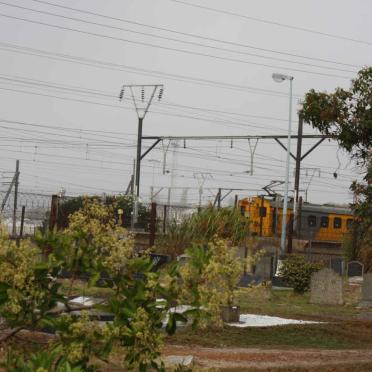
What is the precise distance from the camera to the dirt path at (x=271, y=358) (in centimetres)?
1188

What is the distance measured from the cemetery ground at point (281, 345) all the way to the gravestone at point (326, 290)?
91.6 inches

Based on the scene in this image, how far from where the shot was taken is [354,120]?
1389cm

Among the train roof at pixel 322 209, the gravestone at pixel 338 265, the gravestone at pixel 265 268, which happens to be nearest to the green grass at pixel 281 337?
the gravestone at pixel 265 268

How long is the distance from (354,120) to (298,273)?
12763mm

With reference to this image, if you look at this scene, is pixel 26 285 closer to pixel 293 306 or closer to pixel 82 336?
pixel 82 336

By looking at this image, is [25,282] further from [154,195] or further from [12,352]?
[154,195]

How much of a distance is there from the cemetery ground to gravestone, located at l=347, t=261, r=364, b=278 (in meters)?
11.0

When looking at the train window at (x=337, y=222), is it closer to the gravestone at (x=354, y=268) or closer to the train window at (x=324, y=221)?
the train window at (x=324, y=221)

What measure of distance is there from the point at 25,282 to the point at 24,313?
212 mm

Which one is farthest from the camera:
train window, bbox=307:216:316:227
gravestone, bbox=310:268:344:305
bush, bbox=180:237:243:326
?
train window, bbox=307:216:316:227

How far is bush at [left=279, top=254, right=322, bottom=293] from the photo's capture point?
2586 cm

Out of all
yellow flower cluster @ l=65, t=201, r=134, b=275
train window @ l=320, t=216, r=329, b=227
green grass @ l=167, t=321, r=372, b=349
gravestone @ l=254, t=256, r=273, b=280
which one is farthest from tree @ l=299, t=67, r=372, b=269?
train window @ l=320, t=216, r=329, b=227

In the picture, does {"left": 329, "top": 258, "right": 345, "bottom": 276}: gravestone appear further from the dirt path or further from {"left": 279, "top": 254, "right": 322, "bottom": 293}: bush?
the dirt path

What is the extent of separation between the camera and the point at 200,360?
1195 centimetres
